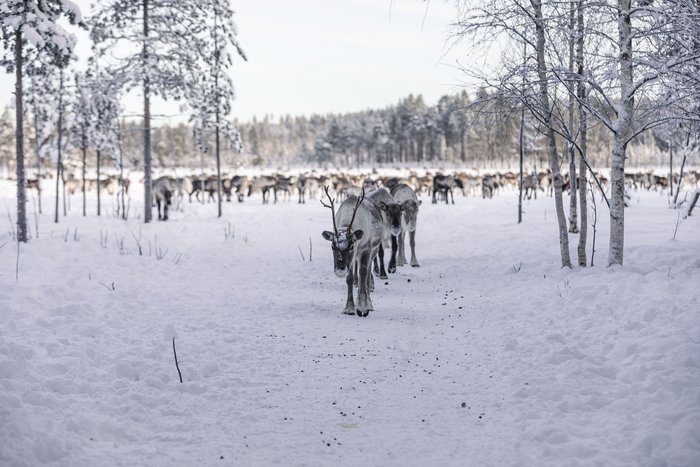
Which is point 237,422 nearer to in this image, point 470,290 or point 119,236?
point 470,290

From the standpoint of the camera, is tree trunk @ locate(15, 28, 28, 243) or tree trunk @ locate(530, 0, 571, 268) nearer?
tree trunk @ locate(530, 0, 571, 268)

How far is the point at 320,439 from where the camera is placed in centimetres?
466

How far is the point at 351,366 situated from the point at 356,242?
2.76m

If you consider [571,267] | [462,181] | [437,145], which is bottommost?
[571,267]

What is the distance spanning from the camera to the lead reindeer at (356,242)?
8.39 meters

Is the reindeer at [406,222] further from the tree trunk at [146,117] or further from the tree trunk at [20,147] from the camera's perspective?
the tree trunk at [146,117]

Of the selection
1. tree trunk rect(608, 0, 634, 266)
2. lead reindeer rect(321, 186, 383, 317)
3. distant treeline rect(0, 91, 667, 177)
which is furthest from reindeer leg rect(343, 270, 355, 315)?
distant treeline rect(0, 91, 667, 177)

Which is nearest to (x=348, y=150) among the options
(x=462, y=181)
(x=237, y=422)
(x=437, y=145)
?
(x=437, y=145)

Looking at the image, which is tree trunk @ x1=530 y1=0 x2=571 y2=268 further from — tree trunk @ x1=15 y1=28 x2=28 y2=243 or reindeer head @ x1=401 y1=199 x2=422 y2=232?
tree trunk @ x1=15 y1=28 x2=28 y2=243

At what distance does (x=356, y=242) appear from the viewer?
8.81 metres

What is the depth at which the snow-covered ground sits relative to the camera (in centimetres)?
438

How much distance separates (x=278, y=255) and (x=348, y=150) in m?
108

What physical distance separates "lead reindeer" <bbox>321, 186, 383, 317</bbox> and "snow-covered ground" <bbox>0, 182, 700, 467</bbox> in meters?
0.38

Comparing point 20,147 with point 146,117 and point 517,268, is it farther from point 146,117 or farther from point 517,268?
point 517,268
